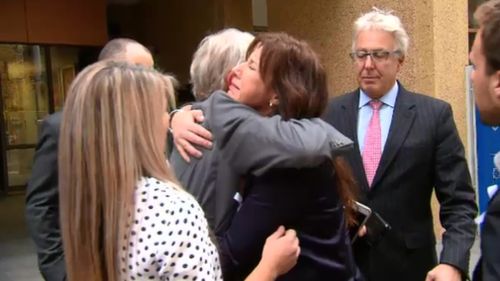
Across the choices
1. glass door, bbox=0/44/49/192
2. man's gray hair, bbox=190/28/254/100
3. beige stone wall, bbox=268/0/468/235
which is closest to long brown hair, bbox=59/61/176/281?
man's gray hair, bbox=190/28/254/100

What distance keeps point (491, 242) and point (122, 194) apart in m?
0.91

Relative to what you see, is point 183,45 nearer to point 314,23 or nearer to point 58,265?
point 314,23

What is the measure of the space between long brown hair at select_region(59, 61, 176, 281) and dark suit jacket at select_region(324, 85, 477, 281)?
4.14 feet

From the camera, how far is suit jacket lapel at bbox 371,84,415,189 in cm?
263

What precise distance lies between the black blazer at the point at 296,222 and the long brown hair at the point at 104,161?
0.30 metres

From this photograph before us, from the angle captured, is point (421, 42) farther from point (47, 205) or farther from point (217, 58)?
point (47, 205)

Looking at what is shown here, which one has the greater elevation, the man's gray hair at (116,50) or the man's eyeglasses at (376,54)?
the man's gray hair at (116,50)

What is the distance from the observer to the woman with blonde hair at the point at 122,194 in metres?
1.51

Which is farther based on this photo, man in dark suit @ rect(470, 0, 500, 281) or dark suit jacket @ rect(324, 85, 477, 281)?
dark suit jacket @ rect(324, 85, 477, 281)

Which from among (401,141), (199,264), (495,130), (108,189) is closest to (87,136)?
(108,189)

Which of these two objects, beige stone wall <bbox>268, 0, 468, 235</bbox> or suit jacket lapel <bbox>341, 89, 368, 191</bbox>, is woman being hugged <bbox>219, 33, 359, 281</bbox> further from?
beige stone wall <bbox>268, 0, 468, 235</bbox>

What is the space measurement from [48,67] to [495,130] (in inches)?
357

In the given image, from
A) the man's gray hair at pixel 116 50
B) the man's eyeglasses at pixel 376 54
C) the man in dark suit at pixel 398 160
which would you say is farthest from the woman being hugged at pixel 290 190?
the man's gray hair at pixel 116 50

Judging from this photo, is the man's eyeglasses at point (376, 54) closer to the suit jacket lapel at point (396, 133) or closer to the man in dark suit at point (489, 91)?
the suit jacket lapel at point (396, 133)
